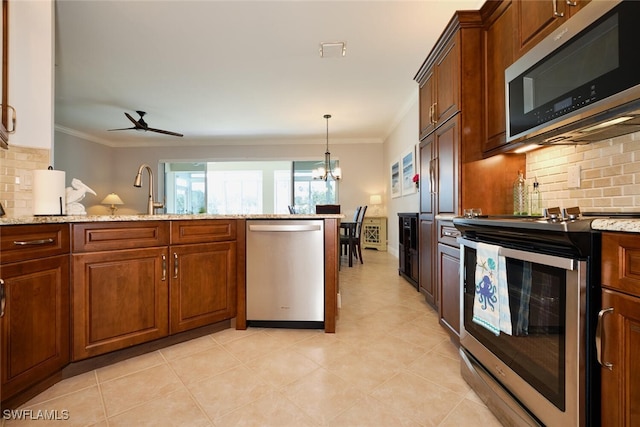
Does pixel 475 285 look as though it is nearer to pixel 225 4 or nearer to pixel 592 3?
pixel 592 3

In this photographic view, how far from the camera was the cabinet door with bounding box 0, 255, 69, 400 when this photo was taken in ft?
4.01

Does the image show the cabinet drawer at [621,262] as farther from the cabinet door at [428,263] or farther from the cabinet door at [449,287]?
the cabinet door at [428,263]

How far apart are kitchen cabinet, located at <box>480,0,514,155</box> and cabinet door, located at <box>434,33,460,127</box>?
0.57 ft

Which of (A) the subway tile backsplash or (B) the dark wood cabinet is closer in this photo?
(A) the subway tile backsplash

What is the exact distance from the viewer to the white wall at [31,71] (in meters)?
1.87

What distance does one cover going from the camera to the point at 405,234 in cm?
372

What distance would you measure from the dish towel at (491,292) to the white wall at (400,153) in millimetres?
2598

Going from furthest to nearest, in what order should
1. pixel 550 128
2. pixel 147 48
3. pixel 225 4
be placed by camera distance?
pixel 147 48
pixel 225 4
pixel 550 128

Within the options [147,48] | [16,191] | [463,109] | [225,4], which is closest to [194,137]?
[147,48]

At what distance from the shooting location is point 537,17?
150cm

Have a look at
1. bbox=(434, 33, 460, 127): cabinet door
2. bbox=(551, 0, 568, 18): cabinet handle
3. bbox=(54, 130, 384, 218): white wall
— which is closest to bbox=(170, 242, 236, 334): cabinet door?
bbox=(434, 33, 460, 127): cabinet door

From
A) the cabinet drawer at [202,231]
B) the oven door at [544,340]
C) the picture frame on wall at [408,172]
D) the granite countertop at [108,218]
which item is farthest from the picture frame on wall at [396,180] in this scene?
the oven door at [544,340]

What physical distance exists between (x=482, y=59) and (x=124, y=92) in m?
4.82

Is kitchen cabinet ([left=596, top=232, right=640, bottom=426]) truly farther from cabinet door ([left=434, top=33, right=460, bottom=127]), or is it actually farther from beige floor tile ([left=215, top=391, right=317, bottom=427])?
cabinet door ([left=434, top=33, right=460, bottom=127])
